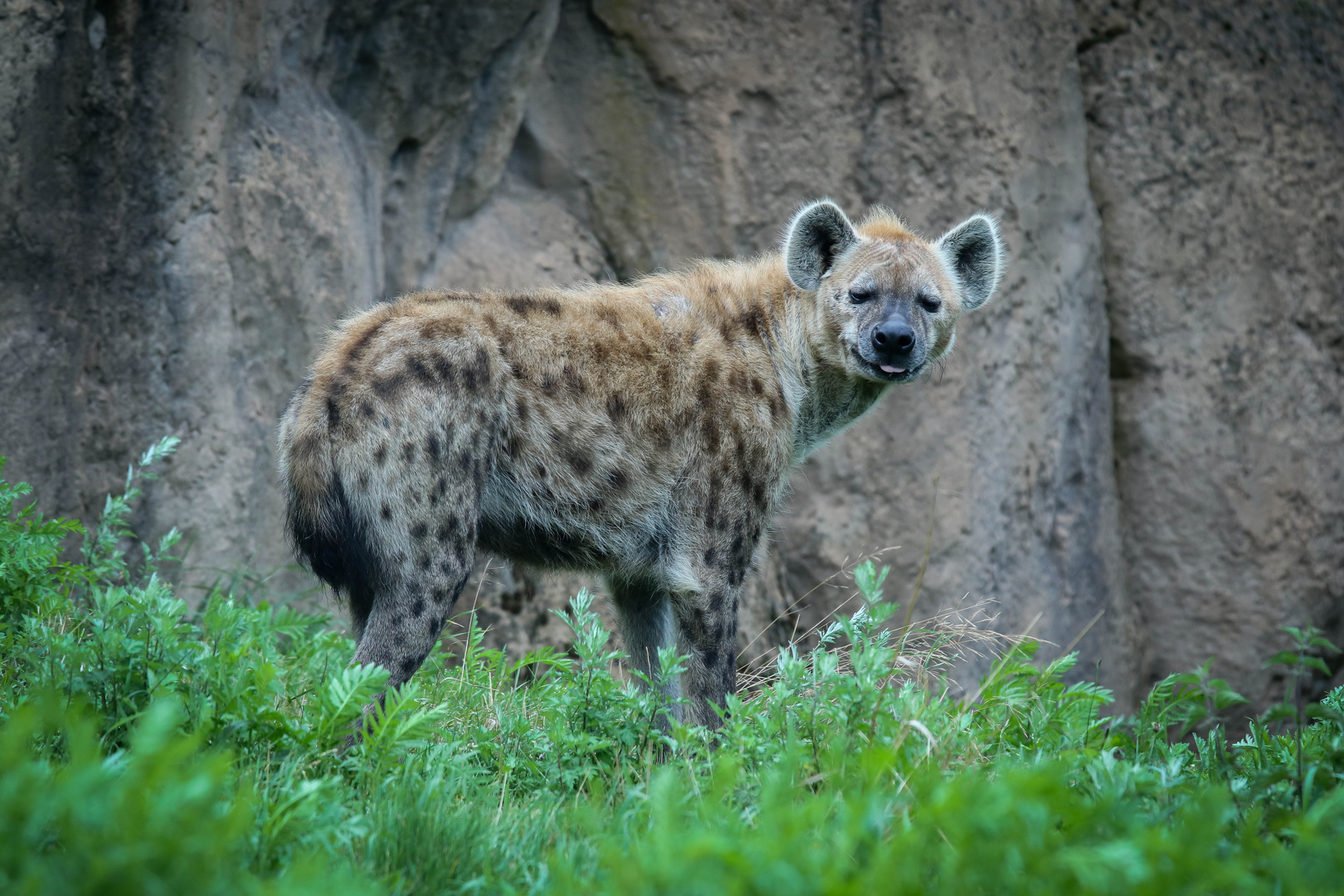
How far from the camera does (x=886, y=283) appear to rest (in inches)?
148

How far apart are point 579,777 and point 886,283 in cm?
193

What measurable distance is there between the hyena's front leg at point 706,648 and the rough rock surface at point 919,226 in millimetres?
1630

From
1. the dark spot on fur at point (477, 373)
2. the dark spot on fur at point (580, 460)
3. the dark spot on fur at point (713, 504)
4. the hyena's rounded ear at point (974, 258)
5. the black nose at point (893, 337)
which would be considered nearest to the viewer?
the dark spot on fur at point (477, 373)

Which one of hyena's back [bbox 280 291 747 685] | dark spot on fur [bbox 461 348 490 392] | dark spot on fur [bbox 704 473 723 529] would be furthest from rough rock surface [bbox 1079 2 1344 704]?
dark spot on fur [bbox 461 348 490 392]

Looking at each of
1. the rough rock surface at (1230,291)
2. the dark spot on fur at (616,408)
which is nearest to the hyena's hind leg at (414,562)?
the dark spot on fur at (616,408)

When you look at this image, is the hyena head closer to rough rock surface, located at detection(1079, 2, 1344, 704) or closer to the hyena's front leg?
the hyena's front leg

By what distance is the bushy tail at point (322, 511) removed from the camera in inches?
112

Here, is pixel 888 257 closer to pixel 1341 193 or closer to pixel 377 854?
pixel 377 854

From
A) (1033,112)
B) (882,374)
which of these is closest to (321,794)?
(882,374)

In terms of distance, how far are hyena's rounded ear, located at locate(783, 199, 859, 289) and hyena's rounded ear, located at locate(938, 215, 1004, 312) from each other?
0.38 meters

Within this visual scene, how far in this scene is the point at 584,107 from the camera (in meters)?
5.59

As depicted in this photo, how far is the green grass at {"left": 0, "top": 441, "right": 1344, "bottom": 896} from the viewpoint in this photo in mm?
1570

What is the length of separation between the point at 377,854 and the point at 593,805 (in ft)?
1.58

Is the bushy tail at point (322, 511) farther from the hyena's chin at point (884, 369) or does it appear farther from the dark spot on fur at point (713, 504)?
the hyena's chin at point (884, 369)
